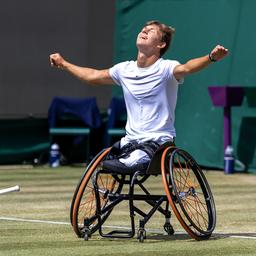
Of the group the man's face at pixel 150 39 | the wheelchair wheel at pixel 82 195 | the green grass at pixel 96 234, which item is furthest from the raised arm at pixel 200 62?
the green grass at pixel 96 234

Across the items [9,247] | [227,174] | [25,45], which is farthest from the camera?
[25,45]

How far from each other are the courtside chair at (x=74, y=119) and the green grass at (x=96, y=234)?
7.66 ft

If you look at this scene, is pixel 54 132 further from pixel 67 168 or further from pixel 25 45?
pixel 25 45

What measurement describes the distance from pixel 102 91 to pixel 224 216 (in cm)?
903

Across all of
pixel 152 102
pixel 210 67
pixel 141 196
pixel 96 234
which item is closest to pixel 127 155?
pixel 141 196

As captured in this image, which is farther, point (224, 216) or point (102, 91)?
point (102, 91)

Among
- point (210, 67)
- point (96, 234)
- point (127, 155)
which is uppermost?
point (210, 67)

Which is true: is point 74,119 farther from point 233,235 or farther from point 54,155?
point 233,235

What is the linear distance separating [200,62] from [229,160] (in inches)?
268

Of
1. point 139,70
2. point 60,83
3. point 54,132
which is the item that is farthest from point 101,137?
point 139,70

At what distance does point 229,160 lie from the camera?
1367 cm

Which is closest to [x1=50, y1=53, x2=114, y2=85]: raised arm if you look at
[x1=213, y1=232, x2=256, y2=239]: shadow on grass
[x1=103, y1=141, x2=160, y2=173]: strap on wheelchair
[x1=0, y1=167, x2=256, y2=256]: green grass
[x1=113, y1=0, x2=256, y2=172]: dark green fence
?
[x1=103, y1=141, x2=160, y2=173]: strap on wheelchair

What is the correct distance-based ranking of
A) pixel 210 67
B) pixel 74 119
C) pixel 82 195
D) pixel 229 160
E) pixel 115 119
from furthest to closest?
pixel 74 119 → pixel 115 119 → pixel 210 67 → pixel 229 160 → pixel 82 195

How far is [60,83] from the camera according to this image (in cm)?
1736
